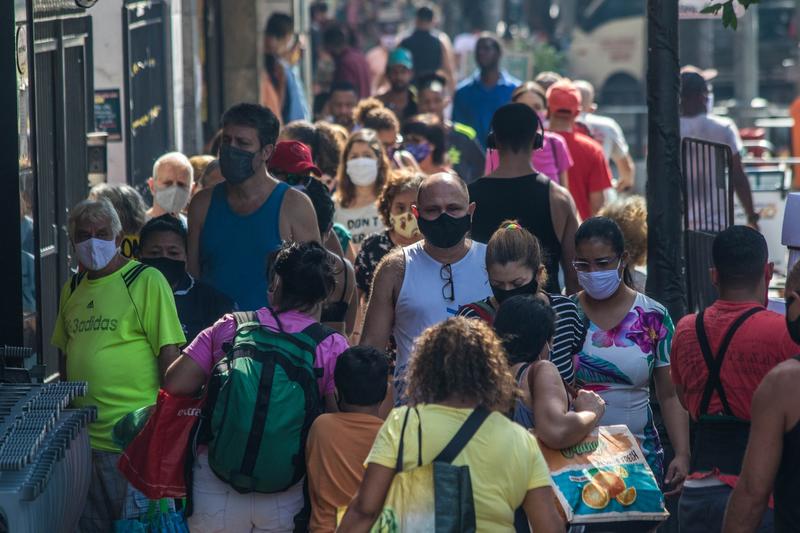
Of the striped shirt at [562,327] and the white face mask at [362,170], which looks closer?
the striped shirt at [562,327]

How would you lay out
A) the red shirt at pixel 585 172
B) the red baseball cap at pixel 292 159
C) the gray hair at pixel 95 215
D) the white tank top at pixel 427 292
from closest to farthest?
the white tank top at pixel 427 292, the gray hair at pixel 95 215, the red baseball cap at pixel 292 159, the red shirt at pixel 585 172

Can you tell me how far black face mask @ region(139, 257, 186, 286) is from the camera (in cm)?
698

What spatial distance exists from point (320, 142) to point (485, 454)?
18.6 feet

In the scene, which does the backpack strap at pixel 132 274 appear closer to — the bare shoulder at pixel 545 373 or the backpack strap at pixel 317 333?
the backpack strap at pixel 317 333

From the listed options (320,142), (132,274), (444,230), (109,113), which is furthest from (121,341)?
(109,113)

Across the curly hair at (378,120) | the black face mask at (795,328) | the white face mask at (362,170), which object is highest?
the curly hair at (378,120)

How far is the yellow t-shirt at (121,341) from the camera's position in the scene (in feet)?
21.2

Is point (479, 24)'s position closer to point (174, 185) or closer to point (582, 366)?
point (174, 185)

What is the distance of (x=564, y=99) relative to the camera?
11047mm

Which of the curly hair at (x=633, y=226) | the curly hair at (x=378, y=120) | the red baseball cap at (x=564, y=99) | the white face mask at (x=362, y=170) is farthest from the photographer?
the curly hair at (x=378, y=120)

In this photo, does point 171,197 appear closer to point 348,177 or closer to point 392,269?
point 348,177

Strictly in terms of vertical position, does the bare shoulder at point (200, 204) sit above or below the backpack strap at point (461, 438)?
above

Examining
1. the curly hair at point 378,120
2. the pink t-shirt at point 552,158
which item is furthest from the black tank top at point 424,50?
the pink t-shirt at point 552,158

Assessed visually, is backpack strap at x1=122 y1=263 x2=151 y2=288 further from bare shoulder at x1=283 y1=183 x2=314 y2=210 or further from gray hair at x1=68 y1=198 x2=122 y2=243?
bare shoulder at x1=283 y1=183 x2=314 y2=210
